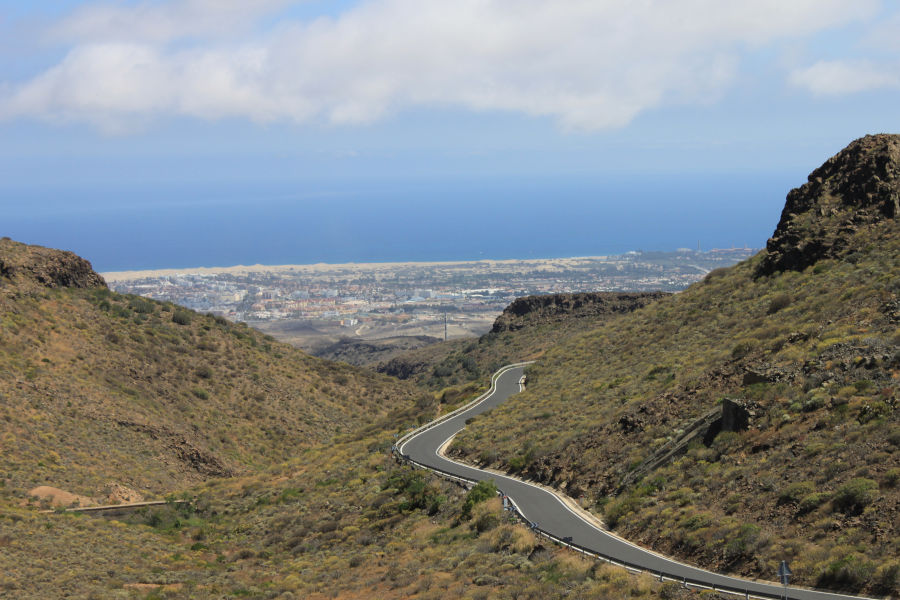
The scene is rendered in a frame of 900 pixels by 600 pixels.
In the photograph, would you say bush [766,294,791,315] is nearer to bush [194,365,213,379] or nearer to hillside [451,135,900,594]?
hillside [451,135,900,594]

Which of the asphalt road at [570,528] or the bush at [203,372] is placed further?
the bush at [203,372]

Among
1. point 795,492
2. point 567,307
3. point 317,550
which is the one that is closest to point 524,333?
point 567,307

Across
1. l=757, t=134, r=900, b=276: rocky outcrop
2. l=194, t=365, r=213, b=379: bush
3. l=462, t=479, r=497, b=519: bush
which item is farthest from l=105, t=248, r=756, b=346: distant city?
l=462, t=479, r=497, b=519: bush

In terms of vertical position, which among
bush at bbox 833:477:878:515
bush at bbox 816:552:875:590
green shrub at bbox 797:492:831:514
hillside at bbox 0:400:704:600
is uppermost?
bush at bbox 833:477:878:515

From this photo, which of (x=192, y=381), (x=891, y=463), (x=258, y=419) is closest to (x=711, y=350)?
(x=891, y=463)

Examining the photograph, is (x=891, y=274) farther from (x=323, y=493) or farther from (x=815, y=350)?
(x=323, y=493)

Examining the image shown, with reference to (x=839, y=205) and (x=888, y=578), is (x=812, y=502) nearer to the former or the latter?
(x=888, y=578)

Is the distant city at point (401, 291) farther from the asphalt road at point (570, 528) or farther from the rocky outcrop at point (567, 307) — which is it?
the asphalt road at point (570, 528)

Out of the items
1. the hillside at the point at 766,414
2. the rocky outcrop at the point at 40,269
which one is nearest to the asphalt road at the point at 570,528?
the hillside at the point at 766,414
